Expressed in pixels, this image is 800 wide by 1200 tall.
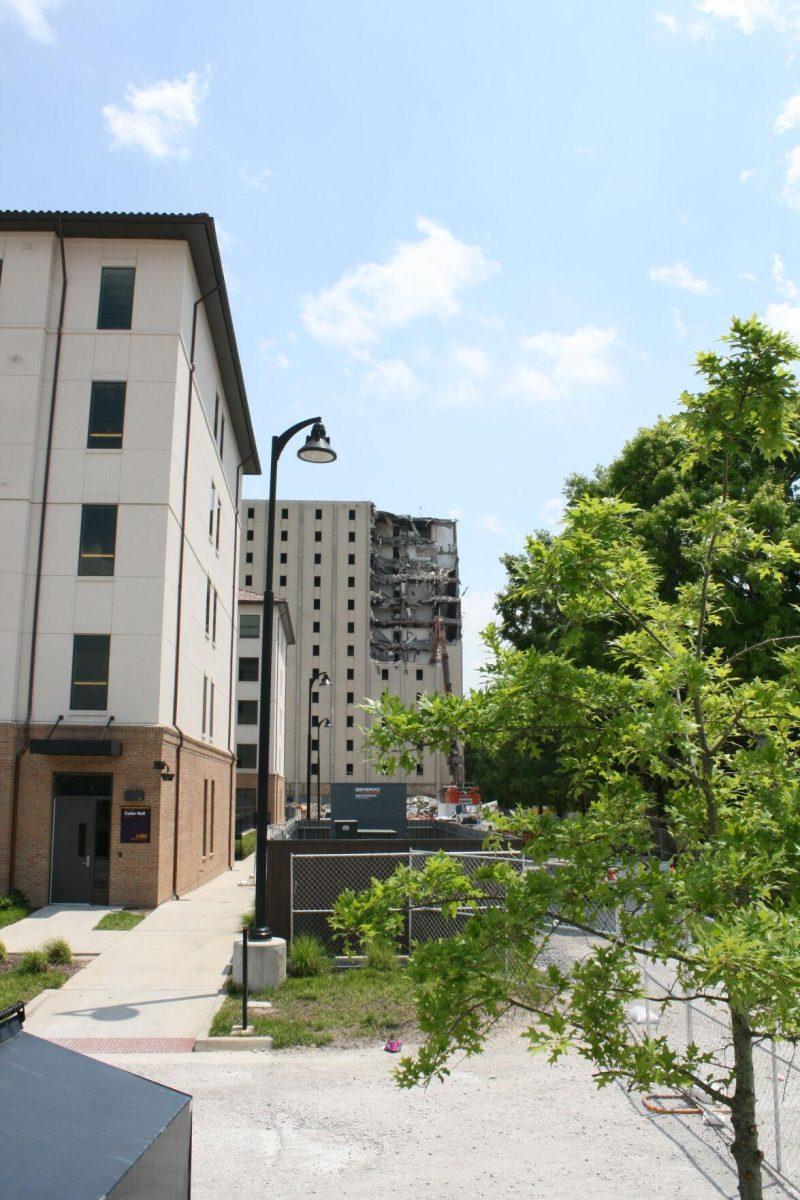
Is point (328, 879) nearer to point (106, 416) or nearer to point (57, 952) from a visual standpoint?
point (57, 952)

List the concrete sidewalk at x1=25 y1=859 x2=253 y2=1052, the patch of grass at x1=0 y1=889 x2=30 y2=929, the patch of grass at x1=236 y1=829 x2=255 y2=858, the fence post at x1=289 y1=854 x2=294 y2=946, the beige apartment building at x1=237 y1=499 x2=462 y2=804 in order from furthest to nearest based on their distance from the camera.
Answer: the beige apartment building at x1=237 y1=499 x2=462 y2=804 < the patch of grass at x1=236 y1=829 x2=255 y2=858 < the patch of grass at x1=0 y1=889 x2=30 y2=929 < the fence post at x1=289 y1=854 x2=294 y2=946 < the concrete sidewalk at x1=25 y1=859 x2=253 y2=1052

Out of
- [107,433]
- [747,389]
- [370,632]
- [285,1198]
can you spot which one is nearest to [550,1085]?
[285,1198]

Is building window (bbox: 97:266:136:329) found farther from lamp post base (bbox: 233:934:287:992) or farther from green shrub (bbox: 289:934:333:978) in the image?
lamp post base (bbox: 233:934:287:992)

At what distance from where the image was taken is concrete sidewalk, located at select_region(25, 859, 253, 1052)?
1159 centimetres

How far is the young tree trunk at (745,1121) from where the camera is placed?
175 inches

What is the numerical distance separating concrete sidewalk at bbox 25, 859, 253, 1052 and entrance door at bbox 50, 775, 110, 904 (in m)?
1.80

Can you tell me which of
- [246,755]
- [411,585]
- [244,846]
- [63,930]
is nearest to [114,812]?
[63,930]

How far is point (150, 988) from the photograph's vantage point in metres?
14.0

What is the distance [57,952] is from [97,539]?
10.7 meters

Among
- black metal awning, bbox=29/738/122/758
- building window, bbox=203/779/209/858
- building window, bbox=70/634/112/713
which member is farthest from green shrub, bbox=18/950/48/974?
building window, bbox=203/779/209/858

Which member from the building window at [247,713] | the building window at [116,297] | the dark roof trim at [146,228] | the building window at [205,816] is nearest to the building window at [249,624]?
the building window at [247,713]

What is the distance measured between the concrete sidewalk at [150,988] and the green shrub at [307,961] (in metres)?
1.14

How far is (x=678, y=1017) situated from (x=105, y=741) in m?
14.0

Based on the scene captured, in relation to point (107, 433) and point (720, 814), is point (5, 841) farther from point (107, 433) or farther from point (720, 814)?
point (720, 814)
